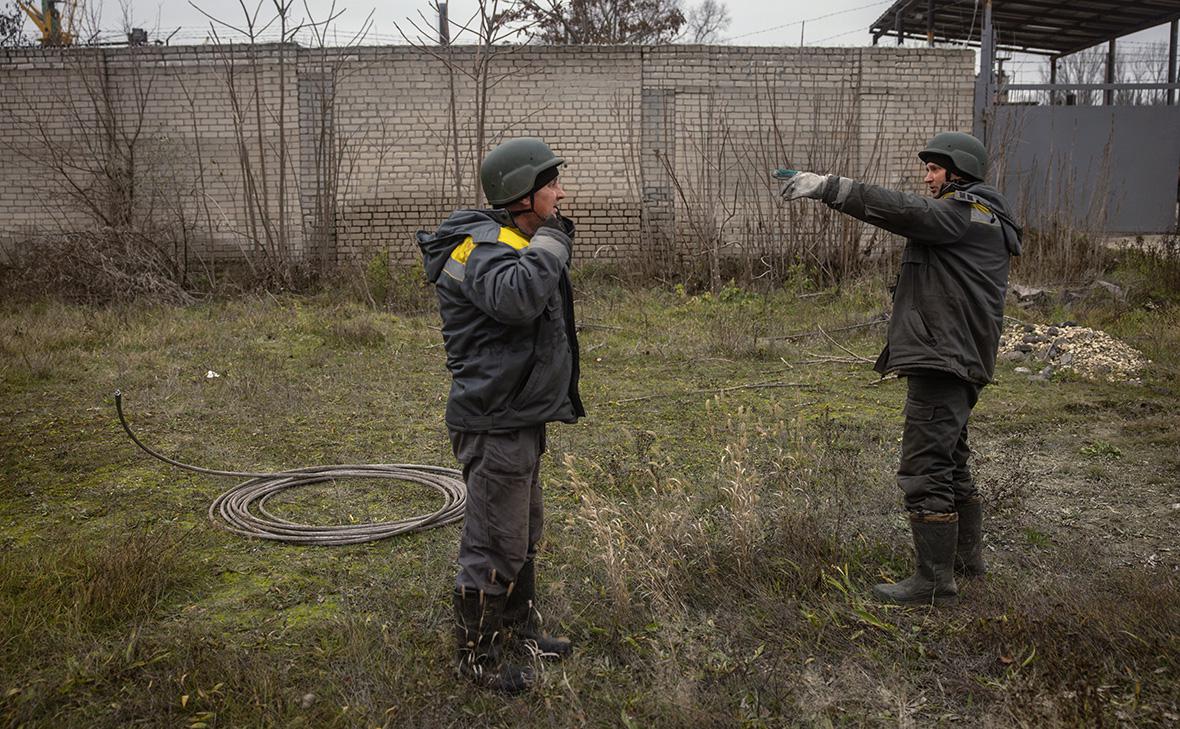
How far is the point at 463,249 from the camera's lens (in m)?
3.06

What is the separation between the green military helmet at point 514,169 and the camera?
10.2 feet

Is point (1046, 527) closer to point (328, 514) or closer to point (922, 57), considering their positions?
point (328, 514)

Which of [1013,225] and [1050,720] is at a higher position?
[1013,225]

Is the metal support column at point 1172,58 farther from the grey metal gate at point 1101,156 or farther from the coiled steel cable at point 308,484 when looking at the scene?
the coiled steel cable at point 308,484

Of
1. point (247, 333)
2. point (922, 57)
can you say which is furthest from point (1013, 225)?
point (922, 57)

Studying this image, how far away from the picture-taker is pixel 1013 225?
3824 mm

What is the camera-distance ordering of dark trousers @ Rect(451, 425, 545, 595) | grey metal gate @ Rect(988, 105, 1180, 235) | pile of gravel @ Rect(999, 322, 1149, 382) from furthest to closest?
grey metal gate @ Rect(988, 105, 1180, 235)
pile of gravel @ Rect(999, 322, 1149, 382)
dark trousers @ Rect(451, 425, 545, 595)

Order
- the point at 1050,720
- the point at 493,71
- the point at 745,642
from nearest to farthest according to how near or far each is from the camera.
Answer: the point at 1050,720
the point at 745,642
the point at 493,71

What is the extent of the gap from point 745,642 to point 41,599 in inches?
103

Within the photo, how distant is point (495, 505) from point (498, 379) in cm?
42

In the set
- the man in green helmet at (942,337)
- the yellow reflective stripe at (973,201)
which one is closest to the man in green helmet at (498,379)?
the man in green helmet at (942,337)

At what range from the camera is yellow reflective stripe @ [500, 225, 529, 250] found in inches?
120

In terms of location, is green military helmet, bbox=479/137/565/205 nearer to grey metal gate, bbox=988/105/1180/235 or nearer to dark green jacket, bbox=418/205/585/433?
dark green jacket, bbox=418/205/585/433

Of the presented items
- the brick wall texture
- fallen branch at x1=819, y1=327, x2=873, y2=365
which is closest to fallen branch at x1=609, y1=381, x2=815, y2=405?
fallen branch at x1=819, y1=327, x2=873, y2=365
